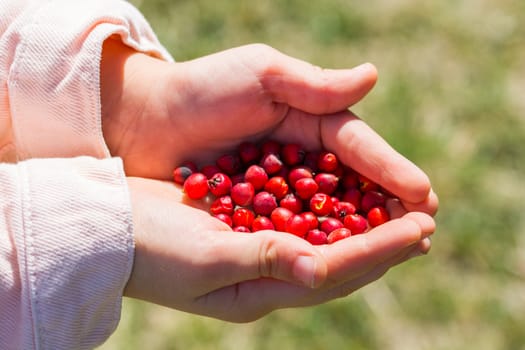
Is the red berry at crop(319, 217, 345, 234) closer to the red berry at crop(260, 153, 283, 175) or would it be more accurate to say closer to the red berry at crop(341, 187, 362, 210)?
the red berry at crop(341, 187, 362, 210)

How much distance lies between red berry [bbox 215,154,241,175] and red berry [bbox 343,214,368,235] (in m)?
0.54

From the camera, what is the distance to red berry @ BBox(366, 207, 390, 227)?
241cm

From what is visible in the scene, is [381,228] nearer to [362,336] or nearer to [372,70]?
[372,70]

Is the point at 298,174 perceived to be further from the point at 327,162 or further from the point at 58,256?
the point at 58,256

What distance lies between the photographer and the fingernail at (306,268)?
6.63ft

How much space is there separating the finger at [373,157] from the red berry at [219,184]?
43 centimetres

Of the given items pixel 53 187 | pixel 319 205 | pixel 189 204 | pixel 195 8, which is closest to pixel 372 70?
pixel 319 205

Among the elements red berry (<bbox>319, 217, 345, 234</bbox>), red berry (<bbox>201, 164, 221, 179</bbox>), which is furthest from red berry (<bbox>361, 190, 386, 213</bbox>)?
red berry (<bbox>201, 164, 221, 179</bbox>)

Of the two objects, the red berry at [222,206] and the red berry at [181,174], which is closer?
the red berry at [222,206]

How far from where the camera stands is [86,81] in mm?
2396

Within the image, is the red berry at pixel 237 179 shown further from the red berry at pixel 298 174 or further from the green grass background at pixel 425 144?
the green grass background at pixel 425 144

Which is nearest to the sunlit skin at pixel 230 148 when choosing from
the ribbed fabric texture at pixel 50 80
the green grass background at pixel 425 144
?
the ribbed fabric texture at pixel 50 80

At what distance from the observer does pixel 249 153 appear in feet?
8.75

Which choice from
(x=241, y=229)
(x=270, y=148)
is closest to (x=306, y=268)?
(x=241, y=229)
